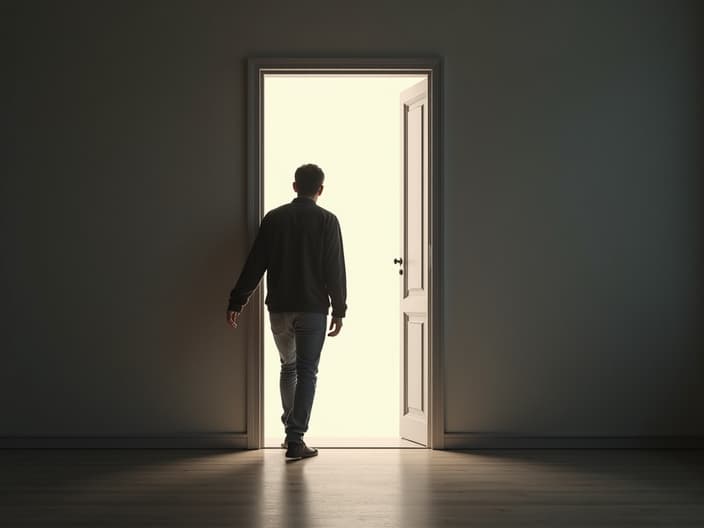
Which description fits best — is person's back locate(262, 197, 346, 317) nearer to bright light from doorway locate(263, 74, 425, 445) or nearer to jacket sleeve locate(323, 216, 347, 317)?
jacket sleeve locate(323, 216, 347, 317)

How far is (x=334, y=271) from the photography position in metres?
4.49

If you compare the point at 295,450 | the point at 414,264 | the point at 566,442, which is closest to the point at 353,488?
the point at 295,450

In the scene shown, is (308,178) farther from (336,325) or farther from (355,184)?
(355,184)

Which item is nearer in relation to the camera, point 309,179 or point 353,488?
point 353,488

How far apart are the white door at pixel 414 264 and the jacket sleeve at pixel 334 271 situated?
2.01 ft

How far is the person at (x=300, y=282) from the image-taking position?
176 inches

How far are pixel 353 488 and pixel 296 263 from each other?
132 cm

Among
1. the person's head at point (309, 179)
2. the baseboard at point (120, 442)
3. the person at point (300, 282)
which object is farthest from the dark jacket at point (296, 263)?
the baseboard at point (120, 442)

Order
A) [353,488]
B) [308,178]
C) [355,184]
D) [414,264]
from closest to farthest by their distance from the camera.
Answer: [353,488] → [308,178] → [414,264] → [355,184]

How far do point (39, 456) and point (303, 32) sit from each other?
2.86 metres

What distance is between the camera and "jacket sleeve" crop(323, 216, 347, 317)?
4.49m

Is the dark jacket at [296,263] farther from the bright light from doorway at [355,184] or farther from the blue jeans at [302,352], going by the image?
the bright light from doorway at [355,184]

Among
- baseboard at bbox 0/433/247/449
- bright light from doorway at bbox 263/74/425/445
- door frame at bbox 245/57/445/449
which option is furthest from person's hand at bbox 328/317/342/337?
bright light from doorway at bbox 263/74/425/445

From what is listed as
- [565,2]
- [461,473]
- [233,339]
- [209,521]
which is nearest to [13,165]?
[233,339]
